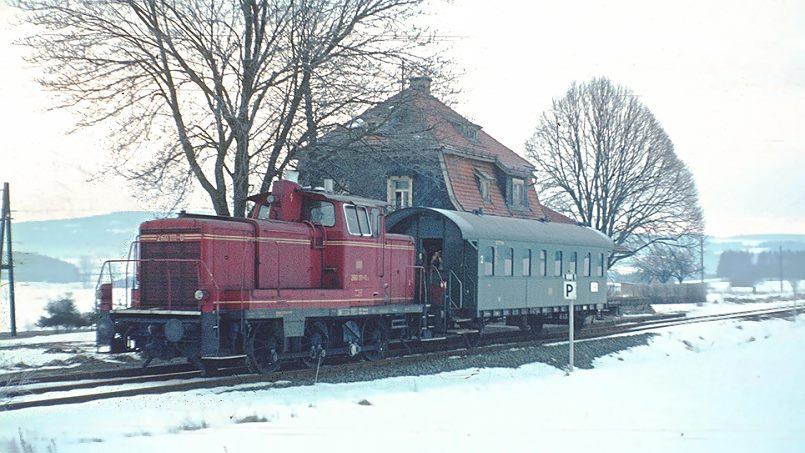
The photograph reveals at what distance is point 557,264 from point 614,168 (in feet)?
91.0

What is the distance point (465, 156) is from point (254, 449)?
90.6 feet

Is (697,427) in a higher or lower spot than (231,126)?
lower

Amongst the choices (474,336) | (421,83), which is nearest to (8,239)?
→ (421,83)

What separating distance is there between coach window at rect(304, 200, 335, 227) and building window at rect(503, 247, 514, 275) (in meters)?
7.08

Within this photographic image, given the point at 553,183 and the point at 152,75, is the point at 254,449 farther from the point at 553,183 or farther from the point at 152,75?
the point at 553,183

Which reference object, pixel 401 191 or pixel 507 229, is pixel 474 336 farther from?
pixel 401 191

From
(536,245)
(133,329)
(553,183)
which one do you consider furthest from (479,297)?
(553,183)

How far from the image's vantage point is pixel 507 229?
2316cm

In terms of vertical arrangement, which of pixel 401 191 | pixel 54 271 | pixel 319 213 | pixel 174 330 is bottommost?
pixel 174 330

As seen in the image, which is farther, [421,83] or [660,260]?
[660,260]

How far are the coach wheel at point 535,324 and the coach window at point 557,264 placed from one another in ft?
5.02

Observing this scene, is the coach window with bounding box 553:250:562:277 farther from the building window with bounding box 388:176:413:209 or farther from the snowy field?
the building window with bounding box 388:176:413:209

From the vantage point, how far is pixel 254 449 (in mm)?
8609

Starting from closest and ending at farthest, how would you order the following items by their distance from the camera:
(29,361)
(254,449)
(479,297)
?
1. (254,449)
2. (29,361)
3. (479,297)
